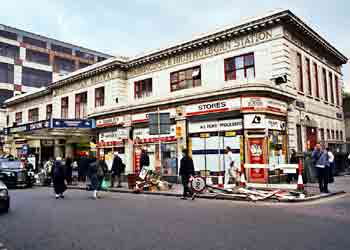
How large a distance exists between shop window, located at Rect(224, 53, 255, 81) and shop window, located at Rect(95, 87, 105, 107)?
1188cm

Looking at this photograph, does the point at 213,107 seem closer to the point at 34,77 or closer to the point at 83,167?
the point at 83,167

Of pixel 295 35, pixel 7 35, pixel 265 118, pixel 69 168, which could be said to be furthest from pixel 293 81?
pixel 7 35

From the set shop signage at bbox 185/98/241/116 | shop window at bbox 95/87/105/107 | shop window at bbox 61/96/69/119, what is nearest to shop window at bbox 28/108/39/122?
shop window at bbox 61/96/69/119

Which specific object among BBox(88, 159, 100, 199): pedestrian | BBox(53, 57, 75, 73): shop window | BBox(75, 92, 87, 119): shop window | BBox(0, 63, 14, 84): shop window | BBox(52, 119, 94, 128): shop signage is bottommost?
BBox(88, 159, 100, 199): pedestrian

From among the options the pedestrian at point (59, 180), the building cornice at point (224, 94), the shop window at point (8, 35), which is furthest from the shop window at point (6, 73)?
the pedestrian at point (59, 180)

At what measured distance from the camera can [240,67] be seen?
20.0 metres

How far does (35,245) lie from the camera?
5.92m

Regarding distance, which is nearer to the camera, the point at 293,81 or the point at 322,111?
the point at 293,81

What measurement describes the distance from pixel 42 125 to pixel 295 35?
17637 millimetres

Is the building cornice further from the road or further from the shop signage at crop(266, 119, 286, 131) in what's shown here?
the road

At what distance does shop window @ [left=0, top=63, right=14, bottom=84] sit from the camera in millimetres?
47812

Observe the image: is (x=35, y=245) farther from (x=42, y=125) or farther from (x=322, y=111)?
(x=322, y=111)

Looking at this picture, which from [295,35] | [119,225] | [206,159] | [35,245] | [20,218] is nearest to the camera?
[35,245]

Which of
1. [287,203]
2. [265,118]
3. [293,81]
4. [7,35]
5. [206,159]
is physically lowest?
[287,203]
